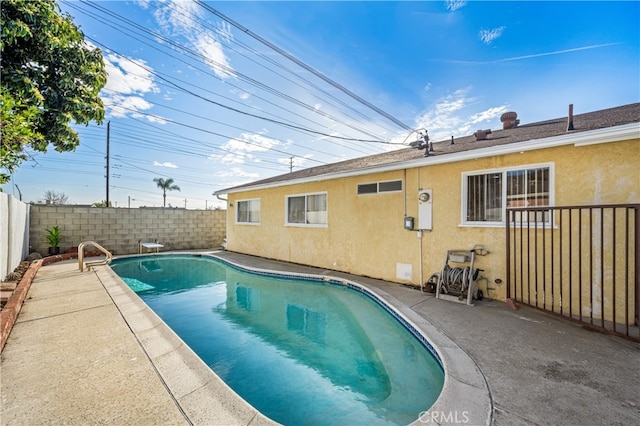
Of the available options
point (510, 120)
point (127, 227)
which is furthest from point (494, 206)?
point (127, 227)

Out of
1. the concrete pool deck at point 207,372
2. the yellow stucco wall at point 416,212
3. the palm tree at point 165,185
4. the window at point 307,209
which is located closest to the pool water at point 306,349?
the concrete pool deck at point 207,372

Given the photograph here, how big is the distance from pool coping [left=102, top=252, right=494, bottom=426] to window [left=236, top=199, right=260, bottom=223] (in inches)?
298

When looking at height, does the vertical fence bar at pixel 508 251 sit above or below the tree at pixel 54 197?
below

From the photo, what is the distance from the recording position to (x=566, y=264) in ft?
14.9

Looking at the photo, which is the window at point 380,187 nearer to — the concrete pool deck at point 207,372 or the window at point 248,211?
the concrete pool deck at point 207,372

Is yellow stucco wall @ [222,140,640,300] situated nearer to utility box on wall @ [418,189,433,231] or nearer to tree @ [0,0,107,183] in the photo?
utility box on wall @ [418,189,433,231]

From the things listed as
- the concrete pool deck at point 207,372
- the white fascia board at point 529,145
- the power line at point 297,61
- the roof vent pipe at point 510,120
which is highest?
the power line at point 297,61

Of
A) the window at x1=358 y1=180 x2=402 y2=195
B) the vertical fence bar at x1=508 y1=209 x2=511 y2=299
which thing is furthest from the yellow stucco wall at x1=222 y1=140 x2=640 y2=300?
the vertical fence bar at x1=508 y1=209 x2=511 y2=299

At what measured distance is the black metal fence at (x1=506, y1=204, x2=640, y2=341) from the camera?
Result: 393 cm

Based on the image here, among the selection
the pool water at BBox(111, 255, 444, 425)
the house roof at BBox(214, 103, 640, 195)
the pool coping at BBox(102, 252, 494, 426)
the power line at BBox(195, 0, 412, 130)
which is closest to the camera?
the pool coping at BBox(102, 252, 494, 426)

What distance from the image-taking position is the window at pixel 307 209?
29.5 ft

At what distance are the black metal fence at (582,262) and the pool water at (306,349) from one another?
270 centimetres

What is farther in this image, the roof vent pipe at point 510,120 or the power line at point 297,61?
the roof vent pipe at point 510,120

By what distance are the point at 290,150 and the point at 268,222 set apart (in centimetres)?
1224
